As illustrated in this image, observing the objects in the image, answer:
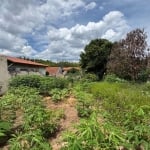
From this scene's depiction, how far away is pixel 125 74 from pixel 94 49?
1543 cm

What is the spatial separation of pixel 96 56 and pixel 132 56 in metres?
15.5

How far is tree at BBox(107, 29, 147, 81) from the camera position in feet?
81.6

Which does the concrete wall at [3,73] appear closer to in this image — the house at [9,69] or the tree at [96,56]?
the house at [9,69]

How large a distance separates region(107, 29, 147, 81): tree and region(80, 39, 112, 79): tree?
558 inches

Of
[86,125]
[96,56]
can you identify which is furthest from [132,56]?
[86,125]

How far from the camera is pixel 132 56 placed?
2506cm

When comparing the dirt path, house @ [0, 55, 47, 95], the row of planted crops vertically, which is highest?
house @ [0, 55, 47, 95]

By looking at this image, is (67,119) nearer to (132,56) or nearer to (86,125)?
(86,125)

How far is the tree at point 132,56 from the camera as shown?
24.9 metres

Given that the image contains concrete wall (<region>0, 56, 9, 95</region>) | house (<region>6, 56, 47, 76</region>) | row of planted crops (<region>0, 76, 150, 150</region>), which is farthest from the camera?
house (<region>6, 56, 47, 76</region>)

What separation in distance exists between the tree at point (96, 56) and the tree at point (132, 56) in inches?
558

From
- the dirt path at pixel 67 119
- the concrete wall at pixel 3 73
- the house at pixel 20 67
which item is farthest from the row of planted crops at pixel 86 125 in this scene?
the house at pixel 20 67

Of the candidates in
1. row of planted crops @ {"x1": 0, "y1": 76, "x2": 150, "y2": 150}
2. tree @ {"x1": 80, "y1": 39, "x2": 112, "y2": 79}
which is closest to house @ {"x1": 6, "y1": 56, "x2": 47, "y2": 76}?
tree @ {"x1": 80, "y1": 39, "x2": 112, "y2": 79}

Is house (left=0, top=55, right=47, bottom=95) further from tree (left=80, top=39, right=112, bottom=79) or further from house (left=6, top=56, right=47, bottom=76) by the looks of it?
tree (left=80, top=39, right=112, bottom=79)
